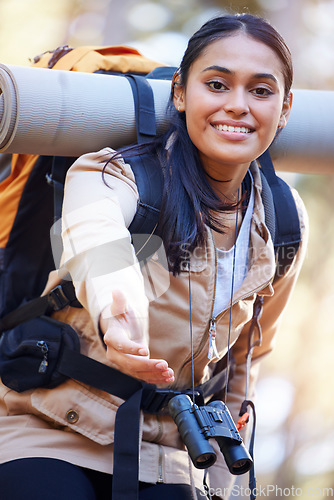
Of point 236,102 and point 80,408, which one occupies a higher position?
point 236,102

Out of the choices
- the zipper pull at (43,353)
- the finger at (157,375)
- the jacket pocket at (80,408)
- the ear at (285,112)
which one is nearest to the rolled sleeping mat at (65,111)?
the ear at (285,112)

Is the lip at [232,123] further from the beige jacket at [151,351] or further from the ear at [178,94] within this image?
the beige jacket at [151,351]

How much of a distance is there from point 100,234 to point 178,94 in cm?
62

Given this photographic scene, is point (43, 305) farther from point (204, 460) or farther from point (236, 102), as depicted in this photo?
point (236, 102)

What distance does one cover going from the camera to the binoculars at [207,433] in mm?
1428

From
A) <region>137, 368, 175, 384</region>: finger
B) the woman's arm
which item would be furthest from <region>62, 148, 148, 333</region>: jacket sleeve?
<region>137, 368, 175, 384</region>: finger

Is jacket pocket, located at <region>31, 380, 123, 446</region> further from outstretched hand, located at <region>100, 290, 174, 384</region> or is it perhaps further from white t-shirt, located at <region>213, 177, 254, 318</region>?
outstretched hand, located at <region>100, 290, 174, 384</region>

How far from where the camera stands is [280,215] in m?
1.92

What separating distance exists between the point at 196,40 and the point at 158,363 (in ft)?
3.29

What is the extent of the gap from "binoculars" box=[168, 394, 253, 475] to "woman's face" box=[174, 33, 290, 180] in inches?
25.0

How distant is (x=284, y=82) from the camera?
1800 mm

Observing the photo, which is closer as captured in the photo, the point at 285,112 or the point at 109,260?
the point at 109,260

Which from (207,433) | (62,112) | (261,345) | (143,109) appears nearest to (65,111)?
(62,112)

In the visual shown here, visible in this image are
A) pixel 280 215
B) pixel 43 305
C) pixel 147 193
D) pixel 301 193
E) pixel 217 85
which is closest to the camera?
pixel 147 193
